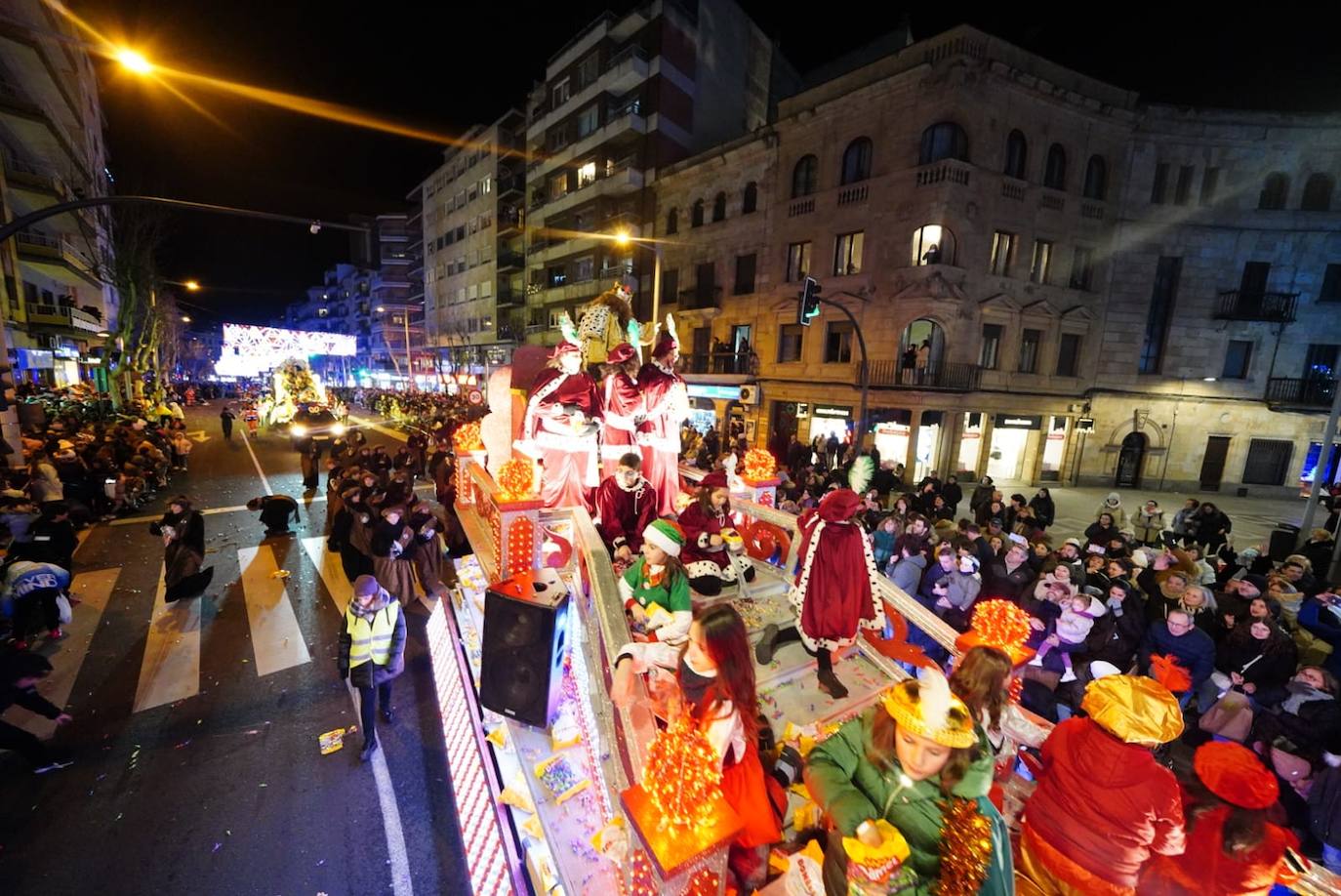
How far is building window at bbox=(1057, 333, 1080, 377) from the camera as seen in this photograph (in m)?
19.8

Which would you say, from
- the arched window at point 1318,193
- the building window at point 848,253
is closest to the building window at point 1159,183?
Answer: the arched window at point 1318,193

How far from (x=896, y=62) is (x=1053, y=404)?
1410cm

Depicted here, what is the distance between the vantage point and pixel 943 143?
17469mm

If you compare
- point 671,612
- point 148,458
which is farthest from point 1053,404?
point 148,458

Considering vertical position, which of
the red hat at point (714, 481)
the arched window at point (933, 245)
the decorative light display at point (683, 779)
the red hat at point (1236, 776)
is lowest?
the decorative light display at point (683, 779)

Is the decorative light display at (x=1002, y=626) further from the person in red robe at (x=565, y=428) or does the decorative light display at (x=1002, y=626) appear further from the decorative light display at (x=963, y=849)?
the person in red robe at (x=565, y=428)

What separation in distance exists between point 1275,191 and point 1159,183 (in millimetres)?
4300

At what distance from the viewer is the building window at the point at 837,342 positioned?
2006 centimetres

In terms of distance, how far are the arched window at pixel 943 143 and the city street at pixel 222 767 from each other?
2098 centimetres

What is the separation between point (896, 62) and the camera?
17859mm

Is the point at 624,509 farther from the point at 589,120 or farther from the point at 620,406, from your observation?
the point at 589,120

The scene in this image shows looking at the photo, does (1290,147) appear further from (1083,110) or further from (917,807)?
(917,807)

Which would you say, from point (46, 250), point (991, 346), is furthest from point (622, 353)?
point (46, 250)

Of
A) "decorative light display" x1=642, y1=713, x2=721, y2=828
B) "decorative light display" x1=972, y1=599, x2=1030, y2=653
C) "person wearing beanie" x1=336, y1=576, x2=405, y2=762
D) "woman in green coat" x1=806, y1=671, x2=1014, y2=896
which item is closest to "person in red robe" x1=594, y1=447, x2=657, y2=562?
"person wearing beanie" x1=336, y1=576, x2=405, y2=762
